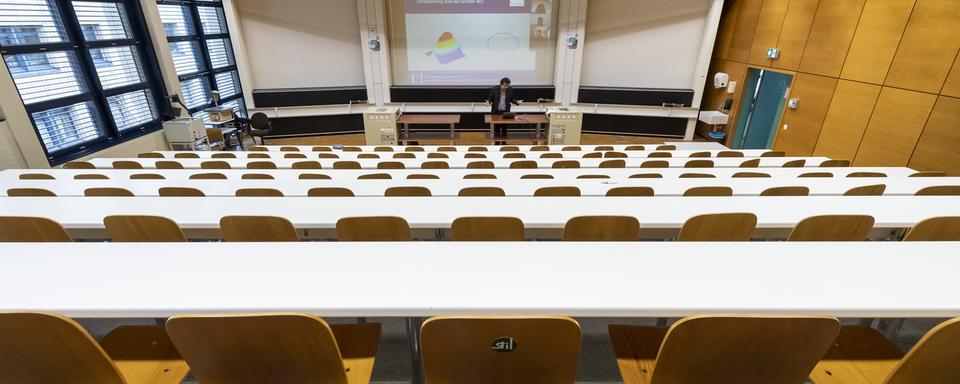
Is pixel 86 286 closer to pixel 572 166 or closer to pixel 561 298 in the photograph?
pixel 561 298

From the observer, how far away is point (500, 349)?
1.21m

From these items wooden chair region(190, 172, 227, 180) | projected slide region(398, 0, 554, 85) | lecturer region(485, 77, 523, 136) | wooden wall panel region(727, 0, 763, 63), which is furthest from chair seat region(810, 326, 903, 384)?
projected slide region(398, 0, 554, 85)

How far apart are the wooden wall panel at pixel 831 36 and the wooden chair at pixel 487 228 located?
23.0 ft

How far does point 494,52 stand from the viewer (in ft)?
32.1

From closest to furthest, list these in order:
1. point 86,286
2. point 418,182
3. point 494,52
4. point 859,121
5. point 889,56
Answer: point 86,286 → point 418,182 → point 889,56 → point 859,121 → point 494,52

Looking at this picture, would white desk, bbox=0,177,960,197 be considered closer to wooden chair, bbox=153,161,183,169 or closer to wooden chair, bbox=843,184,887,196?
wooden chair, bbox=843,184,887,196

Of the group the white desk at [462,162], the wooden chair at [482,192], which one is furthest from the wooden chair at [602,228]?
the white desk at [462,162]

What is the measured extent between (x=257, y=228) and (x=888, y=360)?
286cm

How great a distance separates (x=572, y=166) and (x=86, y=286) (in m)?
3.99

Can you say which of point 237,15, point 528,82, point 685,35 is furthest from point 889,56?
point 237,15

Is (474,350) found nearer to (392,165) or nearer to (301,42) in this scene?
(392,165)

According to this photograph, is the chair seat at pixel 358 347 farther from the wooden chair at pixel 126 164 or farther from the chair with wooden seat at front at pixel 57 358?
the wooden chair at pixel 126 164

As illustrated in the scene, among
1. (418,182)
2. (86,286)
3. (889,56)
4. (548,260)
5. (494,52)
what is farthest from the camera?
(494,52)

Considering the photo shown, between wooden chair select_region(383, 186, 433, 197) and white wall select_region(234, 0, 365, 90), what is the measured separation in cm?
842
